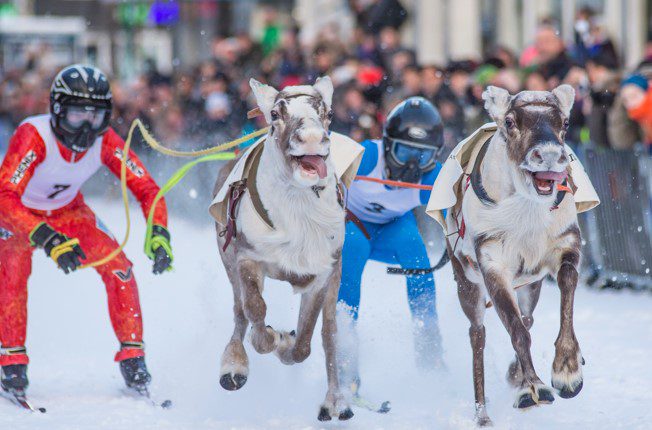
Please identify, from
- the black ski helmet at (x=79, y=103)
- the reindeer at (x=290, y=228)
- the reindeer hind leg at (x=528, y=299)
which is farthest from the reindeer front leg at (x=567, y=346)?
the black ski helmet at (x=79, y=103)

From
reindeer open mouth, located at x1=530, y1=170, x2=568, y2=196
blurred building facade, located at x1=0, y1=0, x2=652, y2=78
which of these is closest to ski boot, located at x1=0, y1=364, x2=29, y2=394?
reindeer open mouth, located at x1=530, y1=170, x2=568, y2=196

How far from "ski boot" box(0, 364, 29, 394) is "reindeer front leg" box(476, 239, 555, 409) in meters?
2.56

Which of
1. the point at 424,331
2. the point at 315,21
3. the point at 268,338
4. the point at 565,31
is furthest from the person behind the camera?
the point at 315,21

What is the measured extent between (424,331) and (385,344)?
1.04 ft

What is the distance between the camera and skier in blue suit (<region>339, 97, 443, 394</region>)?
639 centimetres

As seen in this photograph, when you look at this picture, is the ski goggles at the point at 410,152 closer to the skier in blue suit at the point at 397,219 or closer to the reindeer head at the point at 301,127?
the skier in blue suit at the point at 397,219

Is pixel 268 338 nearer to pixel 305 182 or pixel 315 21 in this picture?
pixel 305 182

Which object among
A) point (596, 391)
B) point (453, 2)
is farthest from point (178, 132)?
point (596, 391)

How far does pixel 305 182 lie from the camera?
16.8 ft

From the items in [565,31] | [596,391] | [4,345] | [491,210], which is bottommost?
[596,391]

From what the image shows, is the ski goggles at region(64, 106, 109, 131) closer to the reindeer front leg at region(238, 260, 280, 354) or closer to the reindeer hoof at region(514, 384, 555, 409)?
the reindeer front leg at region(238, 260, 280, 354)

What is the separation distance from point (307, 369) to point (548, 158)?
8.17 ft

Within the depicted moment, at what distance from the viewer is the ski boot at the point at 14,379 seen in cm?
629

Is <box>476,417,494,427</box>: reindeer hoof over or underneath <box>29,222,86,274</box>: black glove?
underneath
